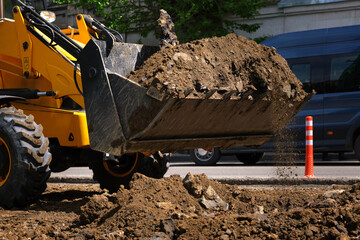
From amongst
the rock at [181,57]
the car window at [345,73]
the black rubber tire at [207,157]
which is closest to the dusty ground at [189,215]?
the rock at [181,57]

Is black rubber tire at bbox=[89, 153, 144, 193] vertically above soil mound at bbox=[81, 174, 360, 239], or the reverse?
black rubber tire at bbox=[89, 153, 144, 193]

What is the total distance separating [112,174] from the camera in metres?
7.55

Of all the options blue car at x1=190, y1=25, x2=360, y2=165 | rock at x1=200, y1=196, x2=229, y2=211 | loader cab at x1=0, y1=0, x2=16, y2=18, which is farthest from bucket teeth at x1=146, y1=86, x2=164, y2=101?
blue car at x1=190, y1=25, x2=360, y2=165

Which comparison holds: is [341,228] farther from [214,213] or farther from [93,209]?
[93,209]

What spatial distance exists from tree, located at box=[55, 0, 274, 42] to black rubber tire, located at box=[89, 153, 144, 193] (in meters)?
11.6

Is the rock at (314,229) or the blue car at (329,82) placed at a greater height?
the blue car at (329,82)

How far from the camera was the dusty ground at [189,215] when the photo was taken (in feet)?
12.6

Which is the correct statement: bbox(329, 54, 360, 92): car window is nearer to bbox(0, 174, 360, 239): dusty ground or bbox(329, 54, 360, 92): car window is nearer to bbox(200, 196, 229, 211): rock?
bbox(0, 174, 360, 239): dusty ground

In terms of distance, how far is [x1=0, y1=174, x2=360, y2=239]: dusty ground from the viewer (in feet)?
12.6

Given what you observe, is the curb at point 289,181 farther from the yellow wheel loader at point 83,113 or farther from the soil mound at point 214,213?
the soil mound at point 214,213

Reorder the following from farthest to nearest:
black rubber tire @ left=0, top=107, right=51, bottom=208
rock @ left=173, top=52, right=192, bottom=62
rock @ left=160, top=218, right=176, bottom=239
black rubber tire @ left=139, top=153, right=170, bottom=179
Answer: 1. black rubber tire @ left=139, top=153, right=170, bottom=179
2. black rubber tire @ left=0, top=107, right=51, bottom=208
3. rock @ left=173, top=52, right=192, bottom=62
4. rock @ left=160, top=218, right=176, bottom=239

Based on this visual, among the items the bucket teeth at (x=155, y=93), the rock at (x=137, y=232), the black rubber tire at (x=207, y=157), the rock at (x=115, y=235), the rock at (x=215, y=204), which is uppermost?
the black rubber tire at (x=207, y=157)

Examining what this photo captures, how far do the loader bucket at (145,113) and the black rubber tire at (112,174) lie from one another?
1.54 meters

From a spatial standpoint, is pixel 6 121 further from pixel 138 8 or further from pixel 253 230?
pixel 138 8
